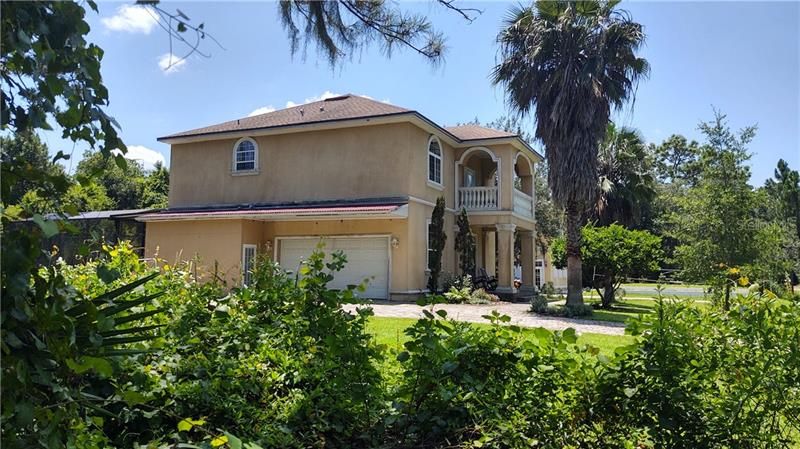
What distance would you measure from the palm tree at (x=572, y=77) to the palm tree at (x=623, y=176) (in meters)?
13.7

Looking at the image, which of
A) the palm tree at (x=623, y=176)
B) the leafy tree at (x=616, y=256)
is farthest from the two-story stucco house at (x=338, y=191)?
the palm tree at (x=623, y=176)

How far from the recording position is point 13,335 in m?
1.69

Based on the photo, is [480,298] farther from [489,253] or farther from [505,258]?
[489,253]

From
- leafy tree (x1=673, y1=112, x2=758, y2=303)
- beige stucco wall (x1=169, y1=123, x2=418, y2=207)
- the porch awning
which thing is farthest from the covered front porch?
leafy tree (x1=673, y1=112, x2=758, y2=303)

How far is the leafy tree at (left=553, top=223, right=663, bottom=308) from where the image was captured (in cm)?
1862

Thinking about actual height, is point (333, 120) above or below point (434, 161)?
above

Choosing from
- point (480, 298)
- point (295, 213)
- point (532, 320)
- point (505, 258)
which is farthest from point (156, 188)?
point (532, 320)

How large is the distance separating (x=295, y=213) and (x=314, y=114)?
16.6 ft

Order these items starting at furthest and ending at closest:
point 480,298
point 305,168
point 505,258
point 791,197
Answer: point 791,197
point 505,258
point 305,168
point 480,298

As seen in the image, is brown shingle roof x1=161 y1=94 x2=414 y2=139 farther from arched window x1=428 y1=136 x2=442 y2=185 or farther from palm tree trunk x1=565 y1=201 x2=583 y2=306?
palm tree trunk x1=565 y1=201 x2=583 y2=306

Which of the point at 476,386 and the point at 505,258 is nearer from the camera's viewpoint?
the point at 476,386

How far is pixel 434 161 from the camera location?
21.6 meters

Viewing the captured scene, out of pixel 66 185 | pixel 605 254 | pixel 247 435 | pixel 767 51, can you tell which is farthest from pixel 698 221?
pixel 66 185

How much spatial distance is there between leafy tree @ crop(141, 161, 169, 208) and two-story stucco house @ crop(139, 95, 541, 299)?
19425mm
